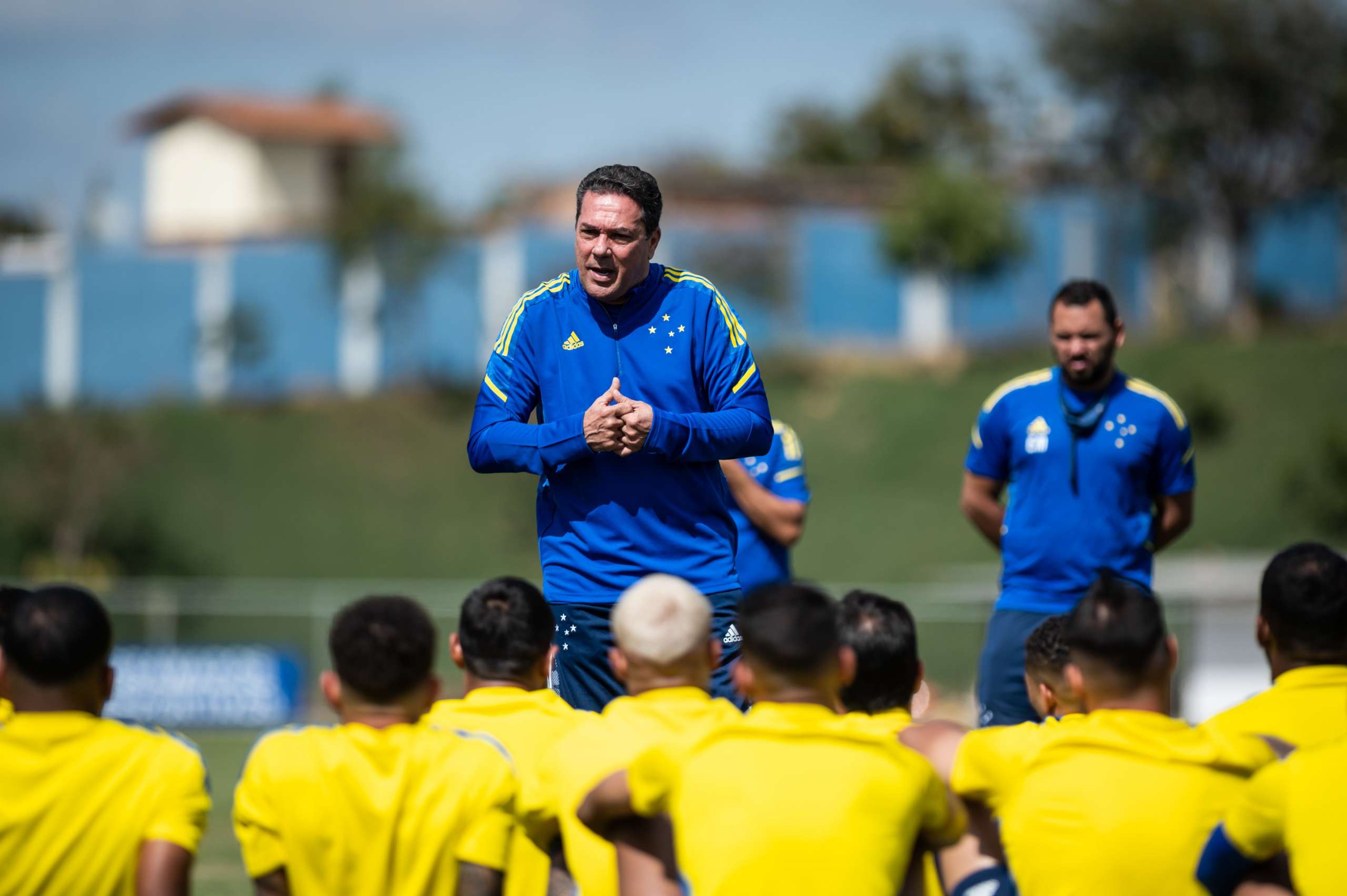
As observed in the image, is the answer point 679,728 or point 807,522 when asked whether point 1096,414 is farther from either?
point 807,522

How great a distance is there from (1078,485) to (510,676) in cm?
287

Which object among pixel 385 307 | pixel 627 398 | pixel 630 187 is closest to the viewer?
pixel 627 398

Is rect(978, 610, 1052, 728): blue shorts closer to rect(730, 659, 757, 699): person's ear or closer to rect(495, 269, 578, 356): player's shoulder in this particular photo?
rect(495, 269, 578, 356): player's shoulder

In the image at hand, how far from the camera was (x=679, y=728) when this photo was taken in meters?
3.48

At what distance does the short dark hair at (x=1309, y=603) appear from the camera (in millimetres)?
3795

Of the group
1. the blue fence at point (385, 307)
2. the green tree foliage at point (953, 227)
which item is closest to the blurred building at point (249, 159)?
the blue fence at point (385, 307)

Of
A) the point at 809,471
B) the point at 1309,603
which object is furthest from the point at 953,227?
the point at 1309,603

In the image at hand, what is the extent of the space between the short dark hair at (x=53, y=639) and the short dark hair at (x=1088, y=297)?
12.8 ft

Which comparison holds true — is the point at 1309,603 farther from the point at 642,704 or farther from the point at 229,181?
the point at 229,181

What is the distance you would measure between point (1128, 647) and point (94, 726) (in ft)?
7.63

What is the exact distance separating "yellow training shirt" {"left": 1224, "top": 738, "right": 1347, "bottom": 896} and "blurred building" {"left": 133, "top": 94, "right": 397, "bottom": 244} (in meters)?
43.4

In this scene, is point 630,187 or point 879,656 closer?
point 879,656

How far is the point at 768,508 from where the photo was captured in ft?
22.4

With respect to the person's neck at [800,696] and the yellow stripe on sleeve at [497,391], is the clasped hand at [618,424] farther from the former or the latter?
the person's neck at [800,696]
